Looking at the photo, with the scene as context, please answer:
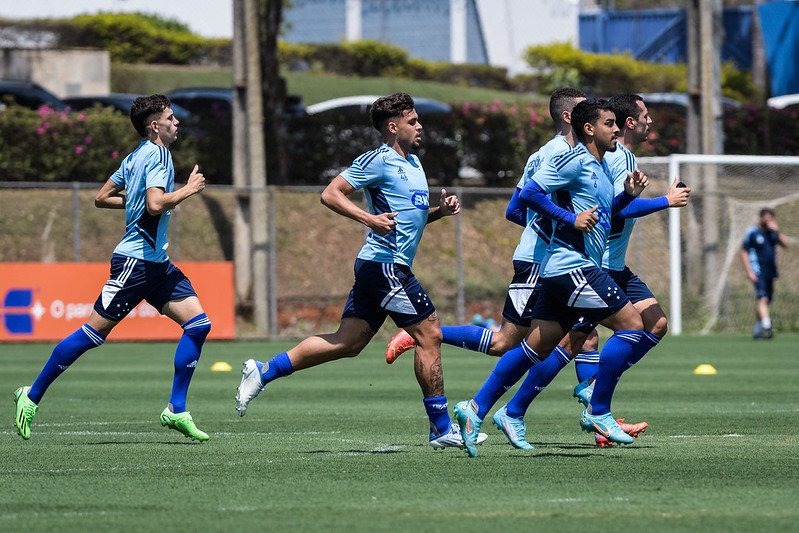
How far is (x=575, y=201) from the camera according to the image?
7.51m

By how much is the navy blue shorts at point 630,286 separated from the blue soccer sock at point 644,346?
35 centimetres

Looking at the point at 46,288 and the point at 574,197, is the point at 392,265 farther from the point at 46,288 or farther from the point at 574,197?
the point at 46,288

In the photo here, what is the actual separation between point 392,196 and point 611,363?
162cm

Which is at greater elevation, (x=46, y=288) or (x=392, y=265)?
(x=392, y=265)

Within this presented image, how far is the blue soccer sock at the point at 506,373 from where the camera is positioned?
7508 millimetres

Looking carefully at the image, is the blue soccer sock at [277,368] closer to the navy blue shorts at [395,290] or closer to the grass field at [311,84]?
the navy blue shorts at [395,290]

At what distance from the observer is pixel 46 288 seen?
1902cm

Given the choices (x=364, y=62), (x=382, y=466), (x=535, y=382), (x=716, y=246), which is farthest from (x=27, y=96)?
(x=382, y=466)

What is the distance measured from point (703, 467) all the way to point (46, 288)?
45.9 ft

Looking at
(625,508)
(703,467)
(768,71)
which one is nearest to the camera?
(625,508)

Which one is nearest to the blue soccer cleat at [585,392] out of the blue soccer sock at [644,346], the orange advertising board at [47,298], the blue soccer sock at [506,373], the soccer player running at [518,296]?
the soccer player running at [518,296]

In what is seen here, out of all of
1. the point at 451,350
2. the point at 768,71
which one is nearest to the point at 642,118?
the point at 451,350

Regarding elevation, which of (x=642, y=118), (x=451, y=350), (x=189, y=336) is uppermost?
(x=642, y=118)

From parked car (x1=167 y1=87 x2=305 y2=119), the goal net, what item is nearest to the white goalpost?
the goal net
